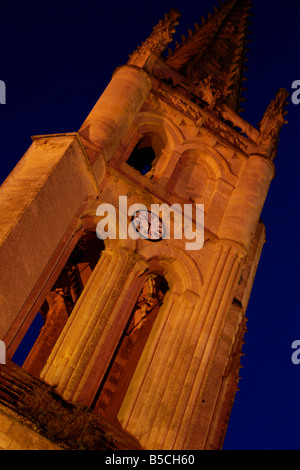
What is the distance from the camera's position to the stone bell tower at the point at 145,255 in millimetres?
9977

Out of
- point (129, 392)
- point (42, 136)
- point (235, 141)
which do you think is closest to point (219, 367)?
point (129, 392)

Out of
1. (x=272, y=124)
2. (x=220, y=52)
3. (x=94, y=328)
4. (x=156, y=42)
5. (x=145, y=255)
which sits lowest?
(x=94, y=328)

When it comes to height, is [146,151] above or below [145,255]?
above

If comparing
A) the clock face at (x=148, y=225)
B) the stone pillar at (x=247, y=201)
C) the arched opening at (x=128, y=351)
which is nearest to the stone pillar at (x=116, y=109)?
the clock face at (x=148, y=225)

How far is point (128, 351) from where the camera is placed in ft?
48.5

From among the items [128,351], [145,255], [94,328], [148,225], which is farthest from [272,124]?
[94,328]

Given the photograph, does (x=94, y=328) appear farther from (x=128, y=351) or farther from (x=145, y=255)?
(x=128, y=351)

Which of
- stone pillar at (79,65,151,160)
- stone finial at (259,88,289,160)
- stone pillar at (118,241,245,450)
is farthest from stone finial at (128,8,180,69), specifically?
stone pillar at (118,241,245,450)

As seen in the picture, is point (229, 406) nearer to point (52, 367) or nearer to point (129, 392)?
point (129, 392)

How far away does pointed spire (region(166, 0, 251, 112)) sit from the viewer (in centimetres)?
2106

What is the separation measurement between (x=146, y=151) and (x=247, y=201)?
4207 millimetres

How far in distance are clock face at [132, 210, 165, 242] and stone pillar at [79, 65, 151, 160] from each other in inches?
62.5
